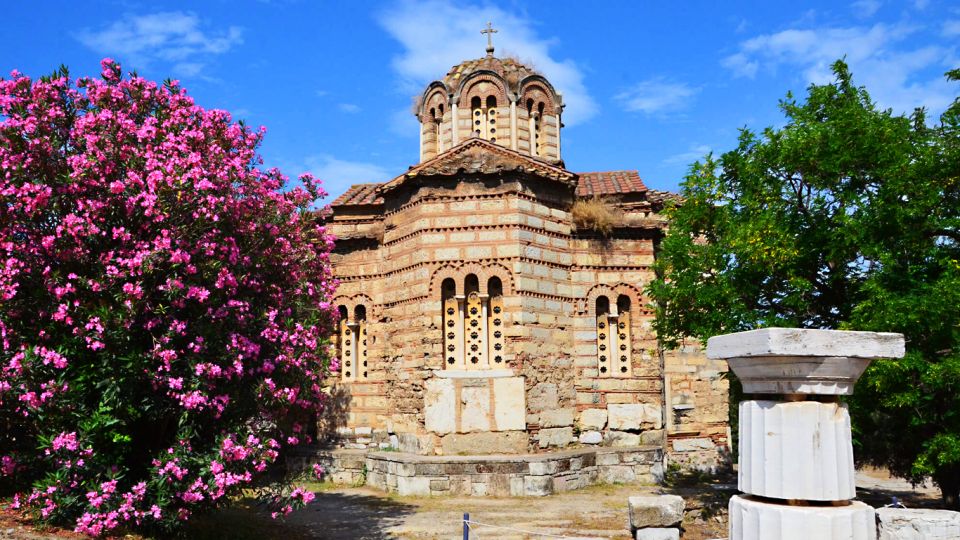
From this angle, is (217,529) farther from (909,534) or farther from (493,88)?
(493,88)

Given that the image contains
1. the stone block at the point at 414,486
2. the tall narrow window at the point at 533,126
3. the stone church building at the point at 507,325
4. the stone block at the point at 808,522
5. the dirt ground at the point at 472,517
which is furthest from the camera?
the tall narrow window at the point at 533,126

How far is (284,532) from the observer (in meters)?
9.91

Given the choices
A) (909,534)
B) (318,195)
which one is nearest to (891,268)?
(909,534)

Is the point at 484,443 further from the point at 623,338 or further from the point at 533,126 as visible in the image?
the point at 533,126

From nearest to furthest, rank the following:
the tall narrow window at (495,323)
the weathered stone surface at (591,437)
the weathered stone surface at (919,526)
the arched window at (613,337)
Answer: the weathered stone surface at (919,526)
the tall narrow window at (495,323)
the weathered stone surface at (591,437)
the arched window at (613,337)

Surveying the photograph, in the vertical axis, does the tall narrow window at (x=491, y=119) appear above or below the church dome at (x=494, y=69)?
below

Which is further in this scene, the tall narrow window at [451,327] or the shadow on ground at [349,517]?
the tall narrow window at [451,327]

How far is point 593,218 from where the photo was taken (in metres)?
14.9

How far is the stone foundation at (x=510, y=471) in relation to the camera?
1266 centimetres

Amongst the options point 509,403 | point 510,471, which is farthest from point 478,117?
point 510,471

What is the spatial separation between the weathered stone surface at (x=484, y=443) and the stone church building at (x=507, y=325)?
26 mm

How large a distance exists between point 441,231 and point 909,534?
1015cm

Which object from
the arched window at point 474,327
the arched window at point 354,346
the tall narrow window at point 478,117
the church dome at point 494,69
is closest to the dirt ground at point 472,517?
the arched window at point 474,327

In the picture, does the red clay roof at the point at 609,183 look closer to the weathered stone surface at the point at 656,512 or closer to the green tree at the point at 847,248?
the green tree at the point at 847,248
